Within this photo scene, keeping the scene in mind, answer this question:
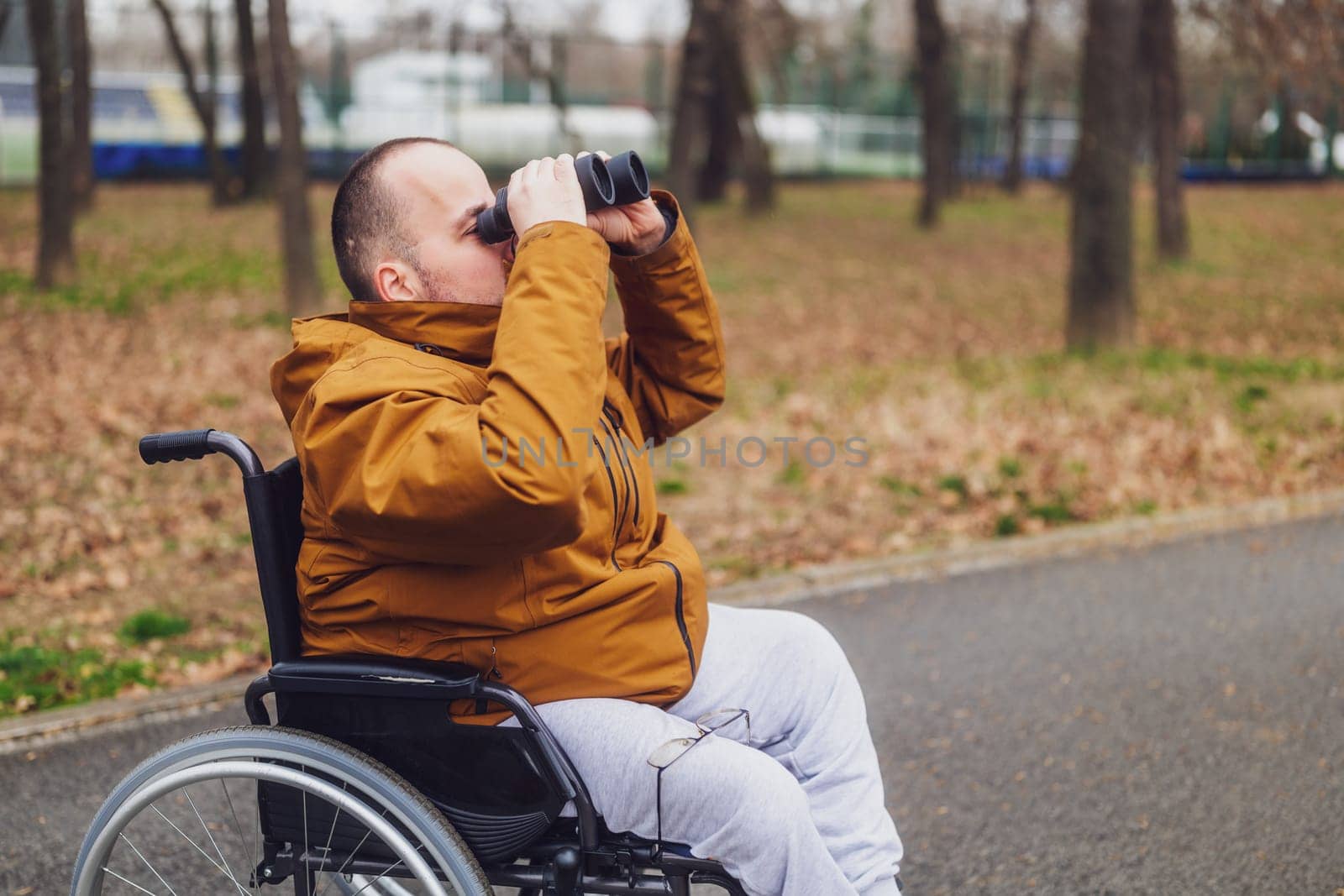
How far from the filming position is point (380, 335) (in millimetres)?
2162

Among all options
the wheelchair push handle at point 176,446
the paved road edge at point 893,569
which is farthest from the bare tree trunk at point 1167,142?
the wheelchair push handle at point 176,446

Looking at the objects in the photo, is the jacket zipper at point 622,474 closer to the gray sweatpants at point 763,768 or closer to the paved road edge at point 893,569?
the gray sweatpants at point 763,768

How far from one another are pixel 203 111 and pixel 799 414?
15.4m

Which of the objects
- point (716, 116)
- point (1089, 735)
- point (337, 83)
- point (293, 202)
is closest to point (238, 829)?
point (1089, 735)

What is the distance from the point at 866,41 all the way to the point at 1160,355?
2560 centimetres

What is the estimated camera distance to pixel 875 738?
3992 mm

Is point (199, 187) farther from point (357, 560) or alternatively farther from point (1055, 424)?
point (357, 560)

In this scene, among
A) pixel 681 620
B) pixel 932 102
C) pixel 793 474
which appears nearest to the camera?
pixel 681 620

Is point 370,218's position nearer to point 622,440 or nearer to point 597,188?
point 597,188

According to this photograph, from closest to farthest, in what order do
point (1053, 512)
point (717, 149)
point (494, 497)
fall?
1. point (494, 497)
2. point (1053, 512)
3. point (717, 149)

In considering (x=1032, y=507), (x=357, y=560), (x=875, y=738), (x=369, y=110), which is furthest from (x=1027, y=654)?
(x=369, y=110)

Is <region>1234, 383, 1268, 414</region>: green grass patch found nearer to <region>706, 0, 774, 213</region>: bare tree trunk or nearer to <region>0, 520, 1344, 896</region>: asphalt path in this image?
<region>0, 520, 1344, 896</region>: asphalt path

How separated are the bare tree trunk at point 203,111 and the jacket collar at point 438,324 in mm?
19078

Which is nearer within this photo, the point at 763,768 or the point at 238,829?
the point at 763,768
